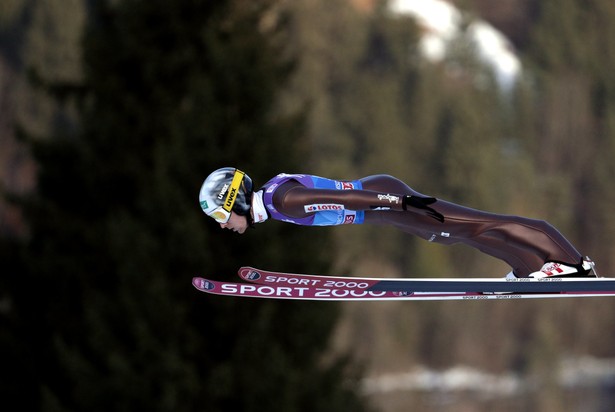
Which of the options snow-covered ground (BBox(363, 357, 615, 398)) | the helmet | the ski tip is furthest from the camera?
snow-covered ground (BBox(363, 357, 615, 398))

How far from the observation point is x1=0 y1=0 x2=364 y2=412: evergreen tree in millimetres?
19438

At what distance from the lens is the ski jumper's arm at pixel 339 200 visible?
9.11 metres

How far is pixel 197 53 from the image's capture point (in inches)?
920

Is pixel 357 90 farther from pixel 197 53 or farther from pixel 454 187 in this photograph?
pixel 197 53

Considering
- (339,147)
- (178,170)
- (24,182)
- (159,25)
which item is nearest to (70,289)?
(178,170)

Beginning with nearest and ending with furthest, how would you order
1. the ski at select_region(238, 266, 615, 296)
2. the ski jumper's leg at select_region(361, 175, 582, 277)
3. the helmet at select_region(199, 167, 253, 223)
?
the helmet at select_region(199, 167, 253, 223) → the ski jumper's leg at select_region(361, 175, 582, 277) → the ski at select_region(238, 266, 615, 296)

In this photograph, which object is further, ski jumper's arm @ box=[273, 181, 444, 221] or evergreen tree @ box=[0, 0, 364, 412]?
evergreen tree @ box=[0, 0, 364, 412]

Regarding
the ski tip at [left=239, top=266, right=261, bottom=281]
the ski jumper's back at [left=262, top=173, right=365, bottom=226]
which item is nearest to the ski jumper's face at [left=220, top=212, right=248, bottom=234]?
the ski jumper's back at [left=262, top=173, right=365, bottom=226]

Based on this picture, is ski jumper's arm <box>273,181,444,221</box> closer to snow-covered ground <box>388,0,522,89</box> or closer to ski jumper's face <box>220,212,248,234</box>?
ski jumper's face <box>220,212,248,234</box>

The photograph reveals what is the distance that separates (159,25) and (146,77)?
1301 millimetres

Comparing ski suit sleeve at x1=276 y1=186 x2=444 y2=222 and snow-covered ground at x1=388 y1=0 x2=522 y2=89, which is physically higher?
snow-covered ground at x1=388 y1=0 x2=522 y2=89

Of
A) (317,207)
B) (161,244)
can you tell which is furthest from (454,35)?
(317,207)

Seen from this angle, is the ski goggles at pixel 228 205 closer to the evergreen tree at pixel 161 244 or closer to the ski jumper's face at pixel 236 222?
the ski jumper's face at pixel 236 222

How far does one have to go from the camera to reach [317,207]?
30.0 ft
